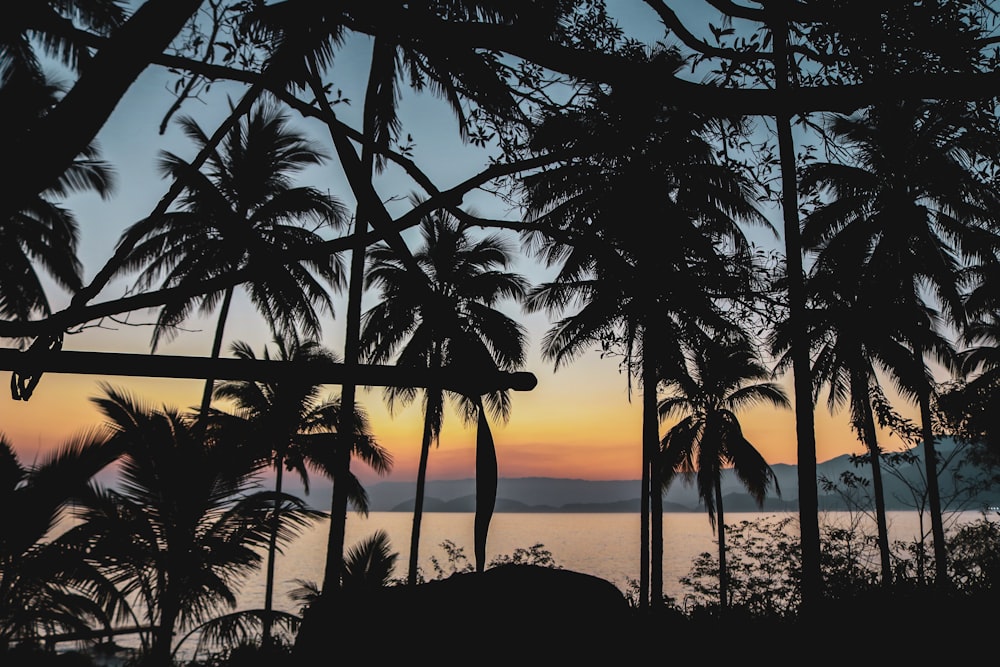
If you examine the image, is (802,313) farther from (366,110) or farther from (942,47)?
(366,110)

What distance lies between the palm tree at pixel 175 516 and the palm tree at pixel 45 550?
78 centimetres

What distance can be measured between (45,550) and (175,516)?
7.59ft

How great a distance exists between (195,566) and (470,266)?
1417cm

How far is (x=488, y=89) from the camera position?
2.12 m

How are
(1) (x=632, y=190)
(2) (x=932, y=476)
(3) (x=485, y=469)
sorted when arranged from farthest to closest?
(2) (x=932, y=476) → (1) (x=632, y=190) → (3) (x=485, y=469)

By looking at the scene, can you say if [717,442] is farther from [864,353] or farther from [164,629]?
[164,629]

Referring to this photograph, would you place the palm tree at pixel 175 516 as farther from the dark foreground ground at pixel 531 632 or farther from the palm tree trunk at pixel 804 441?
the palm tree trunk at pixel 804 441

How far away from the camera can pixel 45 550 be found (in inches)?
248

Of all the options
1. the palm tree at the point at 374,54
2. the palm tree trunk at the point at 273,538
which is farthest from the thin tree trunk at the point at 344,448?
the palm tree at the point at 374,54

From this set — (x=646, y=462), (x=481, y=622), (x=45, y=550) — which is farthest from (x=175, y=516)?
(x=646, y=462)

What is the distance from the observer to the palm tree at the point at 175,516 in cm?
821

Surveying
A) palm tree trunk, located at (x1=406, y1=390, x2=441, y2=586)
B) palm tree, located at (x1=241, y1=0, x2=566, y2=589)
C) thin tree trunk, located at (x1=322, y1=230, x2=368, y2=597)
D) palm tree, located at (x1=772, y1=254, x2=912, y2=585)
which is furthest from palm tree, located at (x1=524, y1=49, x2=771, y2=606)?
palm tree trunk, located at (x1=406, y1=390, x2=441, y2=586)

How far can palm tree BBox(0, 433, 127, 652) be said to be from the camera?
5.53m

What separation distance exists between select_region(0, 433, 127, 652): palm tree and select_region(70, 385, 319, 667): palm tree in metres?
0.78
